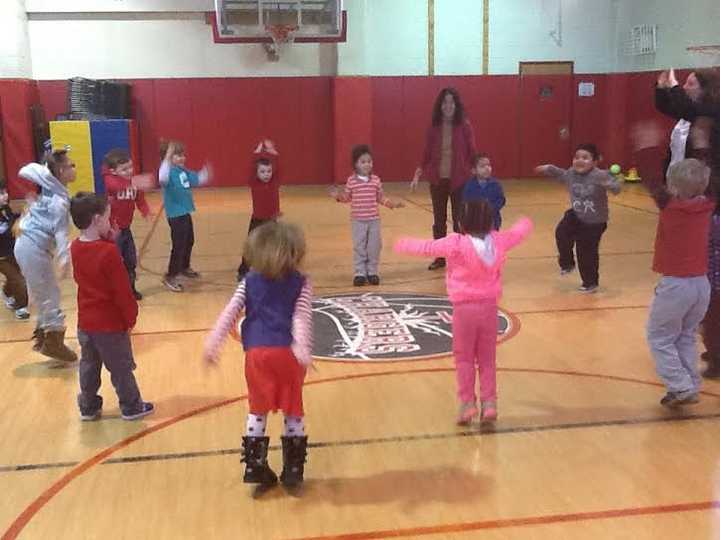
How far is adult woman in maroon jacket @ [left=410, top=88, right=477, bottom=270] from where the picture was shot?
8.18 meters

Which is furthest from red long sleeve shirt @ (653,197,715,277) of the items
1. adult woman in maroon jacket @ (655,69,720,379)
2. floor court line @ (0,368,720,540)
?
floor court line @ (0,368,720,540)

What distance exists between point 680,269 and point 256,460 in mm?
2344

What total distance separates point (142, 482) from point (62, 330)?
6.68ft

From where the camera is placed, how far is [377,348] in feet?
18.6

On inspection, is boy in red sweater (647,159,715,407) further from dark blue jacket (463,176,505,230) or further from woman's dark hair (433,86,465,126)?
woman's dark hair (433,86,465,126)

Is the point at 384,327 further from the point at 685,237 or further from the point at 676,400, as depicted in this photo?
the point at 685,237

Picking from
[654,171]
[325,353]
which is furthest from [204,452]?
[654,171]

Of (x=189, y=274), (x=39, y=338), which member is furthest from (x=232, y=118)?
(x=39, y=338)

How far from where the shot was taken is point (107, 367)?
4398 millimetres

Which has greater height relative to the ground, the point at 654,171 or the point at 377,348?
the point at 654,171

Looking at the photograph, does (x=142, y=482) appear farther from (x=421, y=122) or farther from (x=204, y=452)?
(x=421, y=122)

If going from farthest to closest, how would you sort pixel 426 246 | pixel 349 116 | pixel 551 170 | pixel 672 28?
pixel 349 116 < pixel 672 28 < pixel 551 170 < pixel 426 246

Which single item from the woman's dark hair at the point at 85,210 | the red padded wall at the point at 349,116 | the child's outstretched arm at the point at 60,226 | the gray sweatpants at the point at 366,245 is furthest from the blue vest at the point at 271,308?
the red padded wall at the point at 349,116

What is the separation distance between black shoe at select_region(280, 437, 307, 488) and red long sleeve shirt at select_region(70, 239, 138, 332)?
1197 millimetres
